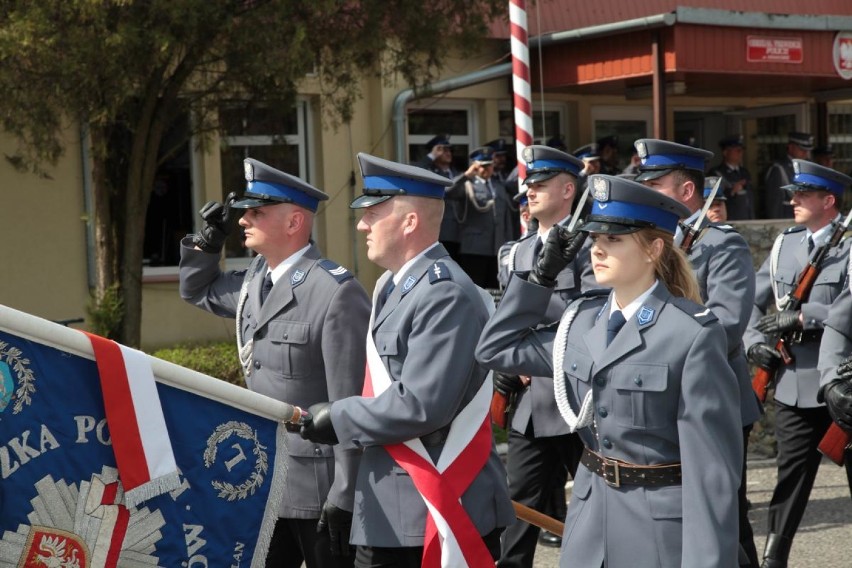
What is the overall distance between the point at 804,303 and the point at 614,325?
3.30 m

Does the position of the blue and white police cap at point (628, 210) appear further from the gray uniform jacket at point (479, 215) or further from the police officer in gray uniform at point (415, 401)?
the gray uniform jacket at point (479, 215)

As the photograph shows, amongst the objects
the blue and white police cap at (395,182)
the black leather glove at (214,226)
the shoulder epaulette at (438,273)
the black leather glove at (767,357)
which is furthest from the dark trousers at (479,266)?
the shoulder epaulette at (438,273)

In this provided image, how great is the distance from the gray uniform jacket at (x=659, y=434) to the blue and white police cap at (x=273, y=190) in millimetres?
1393

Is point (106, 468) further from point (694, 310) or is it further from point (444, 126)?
point (444, 126)

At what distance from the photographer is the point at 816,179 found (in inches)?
263

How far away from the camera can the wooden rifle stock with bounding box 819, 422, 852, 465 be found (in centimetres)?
576

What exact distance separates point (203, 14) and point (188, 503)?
5.85 metres

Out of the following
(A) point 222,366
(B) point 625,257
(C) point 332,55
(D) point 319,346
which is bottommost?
(A) point 222,366

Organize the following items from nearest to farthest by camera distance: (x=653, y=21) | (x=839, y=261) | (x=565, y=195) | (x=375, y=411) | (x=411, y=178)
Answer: (x=375, y=411)
(x=411, y=178)
(x=565, y=195)
(x=839, y=261)
(x=653, y=21)

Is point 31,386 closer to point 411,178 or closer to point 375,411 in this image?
point 375,411

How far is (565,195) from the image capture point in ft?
19.9

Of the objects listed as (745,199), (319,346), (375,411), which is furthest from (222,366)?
(745,199)

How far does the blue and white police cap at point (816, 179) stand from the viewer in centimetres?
664

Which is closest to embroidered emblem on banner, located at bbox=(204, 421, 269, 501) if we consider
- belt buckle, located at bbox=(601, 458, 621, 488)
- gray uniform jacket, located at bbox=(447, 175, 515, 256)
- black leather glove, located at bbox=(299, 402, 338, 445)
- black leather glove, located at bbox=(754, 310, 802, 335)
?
black leather glove, located at bbox=(299, 402, 338, 445)
